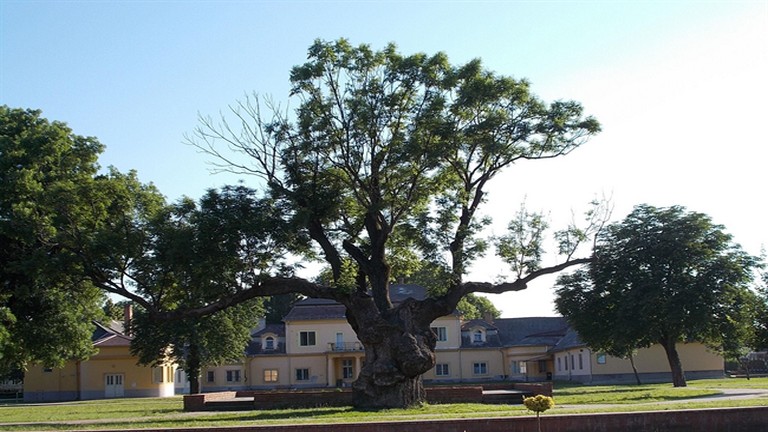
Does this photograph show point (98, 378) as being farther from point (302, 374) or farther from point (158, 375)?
point (302, 374)

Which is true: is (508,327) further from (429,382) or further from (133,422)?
(133,422)

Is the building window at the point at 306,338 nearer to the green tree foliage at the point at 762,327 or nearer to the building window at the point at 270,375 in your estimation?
the building window at the point at 270,375

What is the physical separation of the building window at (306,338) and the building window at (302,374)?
7.60 ft

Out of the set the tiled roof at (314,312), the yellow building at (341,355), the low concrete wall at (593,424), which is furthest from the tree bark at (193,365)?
the low concrete wall at (593,424)

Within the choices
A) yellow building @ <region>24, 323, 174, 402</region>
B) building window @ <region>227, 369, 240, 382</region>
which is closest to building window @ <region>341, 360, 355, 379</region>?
building window @ <region>227, 369, 240, 382</region>

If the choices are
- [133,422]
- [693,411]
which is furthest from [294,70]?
[693,411]

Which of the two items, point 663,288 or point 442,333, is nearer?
point 663,288

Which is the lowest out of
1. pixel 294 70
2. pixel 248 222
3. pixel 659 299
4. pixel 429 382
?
pixel 429 382

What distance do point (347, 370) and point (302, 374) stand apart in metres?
4.10

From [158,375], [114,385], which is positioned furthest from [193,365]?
[114,385]

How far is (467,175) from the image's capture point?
3247cm

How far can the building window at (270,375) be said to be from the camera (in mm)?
71500

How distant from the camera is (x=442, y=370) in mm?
72625

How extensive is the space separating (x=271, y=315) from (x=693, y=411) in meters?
85.0
